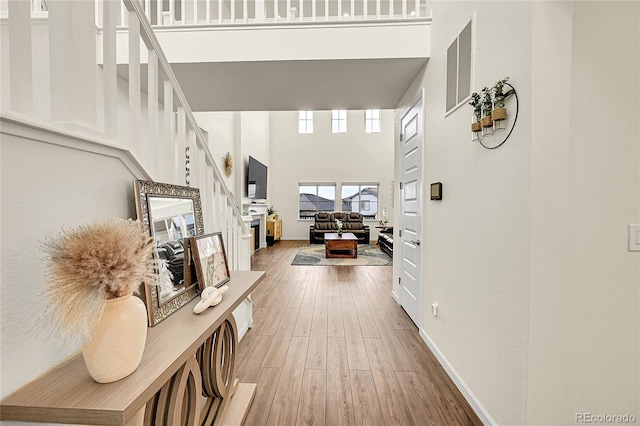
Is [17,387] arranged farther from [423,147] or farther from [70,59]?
[423,147]

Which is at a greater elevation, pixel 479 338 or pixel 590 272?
pixel 590 272

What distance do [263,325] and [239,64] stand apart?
8.58 ft

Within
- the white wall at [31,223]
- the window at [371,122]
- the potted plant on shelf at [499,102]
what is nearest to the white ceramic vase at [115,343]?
the white wall at [31,223]

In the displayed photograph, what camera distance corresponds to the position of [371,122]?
9891mm

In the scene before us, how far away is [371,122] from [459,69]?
27.1 feet

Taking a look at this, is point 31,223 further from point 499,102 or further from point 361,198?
point 361,198

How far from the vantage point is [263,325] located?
289cm

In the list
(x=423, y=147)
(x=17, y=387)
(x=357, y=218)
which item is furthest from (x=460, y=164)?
(x=357, y=218)

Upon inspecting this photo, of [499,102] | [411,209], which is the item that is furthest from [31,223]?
[411,209]

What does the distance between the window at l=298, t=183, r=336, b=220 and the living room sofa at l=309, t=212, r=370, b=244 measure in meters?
1.02

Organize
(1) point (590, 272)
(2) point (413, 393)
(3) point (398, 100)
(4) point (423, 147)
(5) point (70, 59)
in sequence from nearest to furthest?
(5) point (70, 59) < (1) point (590, 272) < (2) point (413, 393) < (4) point (423, 147) < (3) point (398, 100)

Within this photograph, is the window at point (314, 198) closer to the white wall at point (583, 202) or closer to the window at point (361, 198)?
the window at point (361, 198)

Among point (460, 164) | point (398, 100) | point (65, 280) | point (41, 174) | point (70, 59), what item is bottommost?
point (65, 280)

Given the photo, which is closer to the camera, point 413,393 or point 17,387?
point 17,387
